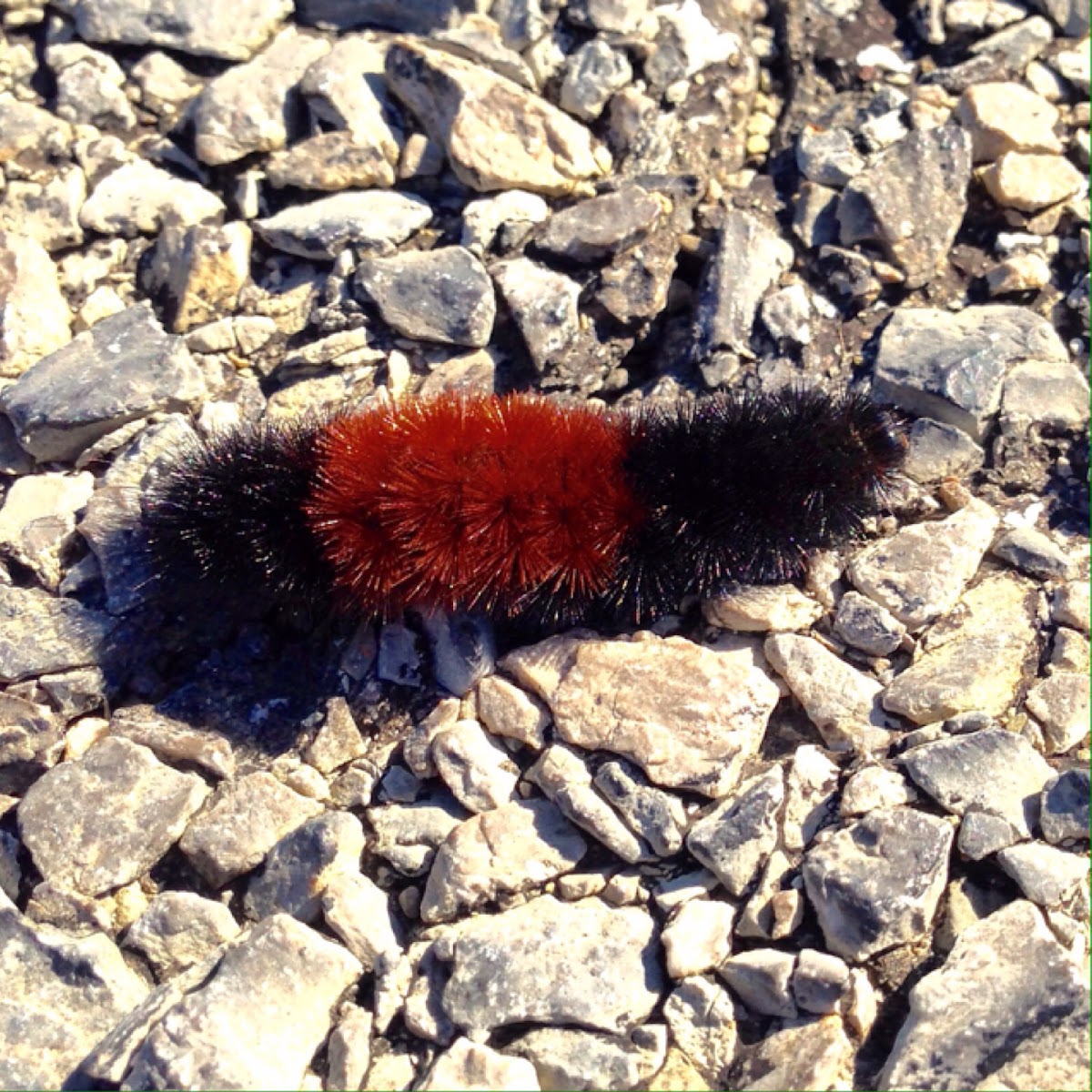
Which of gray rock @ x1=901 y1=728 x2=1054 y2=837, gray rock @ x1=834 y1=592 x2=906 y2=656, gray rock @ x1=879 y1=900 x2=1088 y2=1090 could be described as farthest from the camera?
gray rock @ x1=834 y1=592 x2=906 y2=656

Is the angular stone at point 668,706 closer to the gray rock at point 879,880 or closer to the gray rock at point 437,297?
the gray rock at point 879,880

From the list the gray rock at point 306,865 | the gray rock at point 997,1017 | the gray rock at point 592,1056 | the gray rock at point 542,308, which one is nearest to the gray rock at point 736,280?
the gray rock at point 542,308

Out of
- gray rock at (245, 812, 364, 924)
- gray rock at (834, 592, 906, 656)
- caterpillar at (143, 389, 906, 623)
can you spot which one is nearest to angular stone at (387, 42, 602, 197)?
caterpillar at (143, 389, 906, 623)

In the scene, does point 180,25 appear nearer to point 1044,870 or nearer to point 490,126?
point 490,126

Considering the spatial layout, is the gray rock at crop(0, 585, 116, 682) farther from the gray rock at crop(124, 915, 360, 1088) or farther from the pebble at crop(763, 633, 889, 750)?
the pebble at crop(763, 633, 889, 750)

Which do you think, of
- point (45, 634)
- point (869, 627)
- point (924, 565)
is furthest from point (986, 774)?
point (45, 634)

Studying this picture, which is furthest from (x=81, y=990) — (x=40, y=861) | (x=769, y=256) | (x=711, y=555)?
(x=769, y=256)
